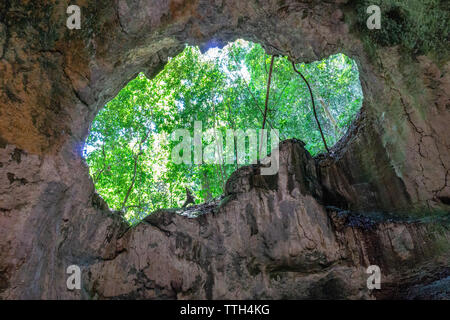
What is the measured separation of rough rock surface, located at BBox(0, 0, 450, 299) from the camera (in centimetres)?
273

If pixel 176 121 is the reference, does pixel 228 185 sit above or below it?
below

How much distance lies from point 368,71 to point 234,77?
22.6 ft

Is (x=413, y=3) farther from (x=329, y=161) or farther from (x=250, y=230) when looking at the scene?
(x=250, y=230)

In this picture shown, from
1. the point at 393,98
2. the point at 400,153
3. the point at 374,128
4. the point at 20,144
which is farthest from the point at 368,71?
the point at 20,144

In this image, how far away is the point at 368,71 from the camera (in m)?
3.76

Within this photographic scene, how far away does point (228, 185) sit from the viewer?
3.90 metres

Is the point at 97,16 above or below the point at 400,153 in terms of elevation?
above

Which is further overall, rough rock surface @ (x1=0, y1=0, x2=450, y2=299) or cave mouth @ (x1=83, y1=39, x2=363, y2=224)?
cave mouth @ (x1=83, y1=39, x2=363, y2=224)

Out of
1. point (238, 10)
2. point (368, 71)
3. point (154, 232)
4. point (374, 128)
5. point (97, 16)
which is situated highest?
point (238, 10)

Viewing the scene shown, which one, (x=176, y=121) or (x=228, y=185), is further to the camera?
(x=176, y=121)

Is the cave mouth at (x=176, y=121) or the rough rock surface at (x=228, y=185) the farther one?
the cave mouth at (x=176, y=121)

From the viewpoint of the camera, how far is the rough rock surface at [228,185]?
2729 millimetres

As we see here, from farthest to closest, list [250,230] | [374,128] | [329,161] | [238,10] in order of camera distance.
Answer: [329,161]
[374,128]
[238,10]
[250,230]

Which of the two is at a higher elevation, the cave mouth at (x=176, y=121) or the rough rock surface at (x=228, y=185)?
the cave mouth at (x=176, y=121)
